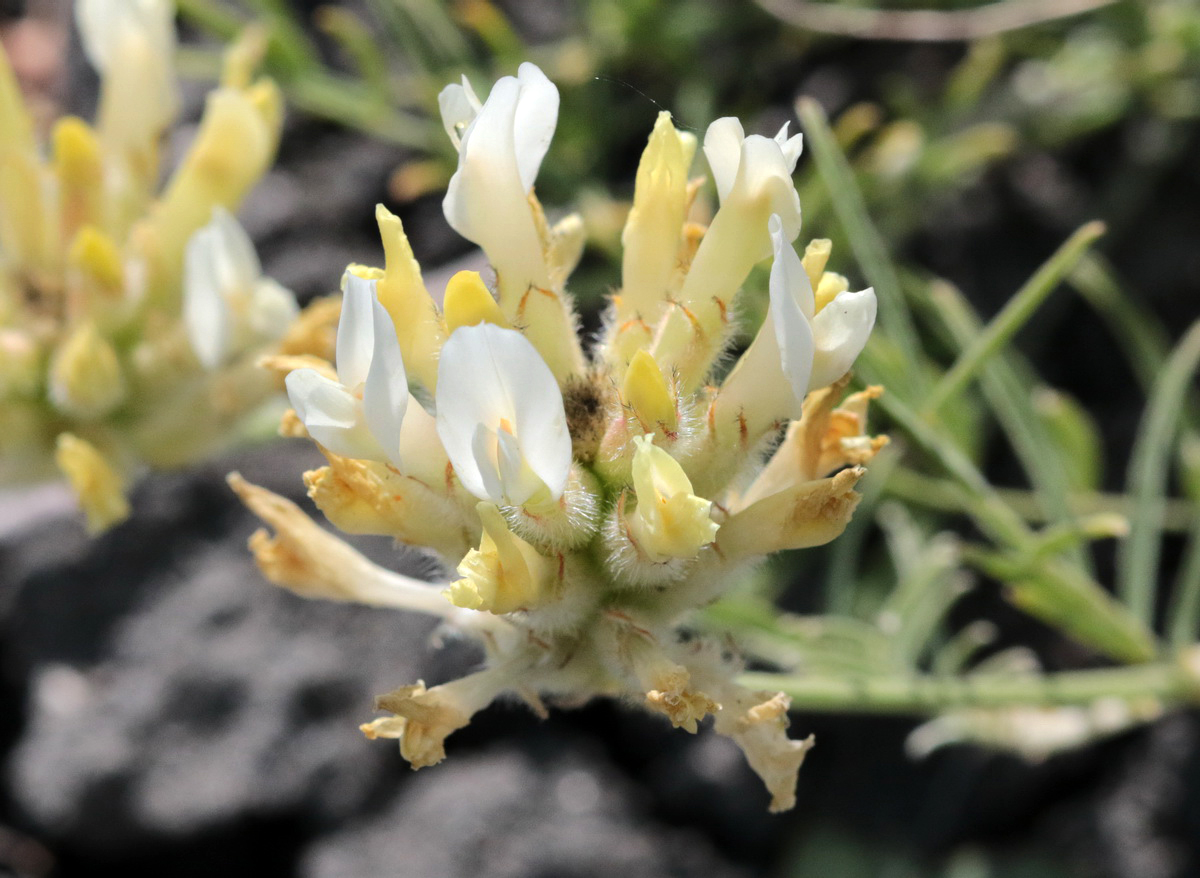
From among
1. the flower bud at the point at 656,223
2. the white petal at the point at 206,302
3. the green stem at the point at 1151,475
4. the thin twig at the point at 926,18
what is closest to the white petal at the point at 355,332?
the flower bud at the point at 656,223

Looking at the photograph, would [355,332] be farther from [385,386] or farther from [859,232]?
[859,232]

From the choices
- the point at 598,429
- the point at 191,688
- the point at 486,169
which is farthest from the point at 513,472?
the point at 191,688

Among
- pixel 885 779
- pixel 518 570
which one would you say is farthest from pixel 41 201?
pixel 885 779

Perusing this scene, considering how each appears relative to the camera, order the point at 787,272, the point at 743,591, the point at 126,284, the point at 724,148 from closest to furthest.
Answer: the point at 787,272 < the point at 724,148 < the point at 126,284 < the point at 743,591

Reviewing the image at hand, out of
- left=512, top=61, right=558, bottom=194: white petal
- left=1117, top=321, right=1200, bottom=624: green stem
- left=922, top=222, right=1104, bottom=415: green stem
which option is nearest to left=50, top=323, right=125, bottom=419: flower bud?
left=512, top=61, right=558, bottom=194: white petal

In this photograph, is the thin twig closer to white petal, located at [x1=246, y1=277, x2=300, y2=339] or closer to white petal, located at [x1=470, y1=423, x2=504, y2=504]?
white petal, located at [x1=246, y1=277, x2=300, y2=339]

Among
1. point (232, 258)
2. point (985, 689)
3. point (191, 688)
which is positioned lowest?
point (191, 688)
